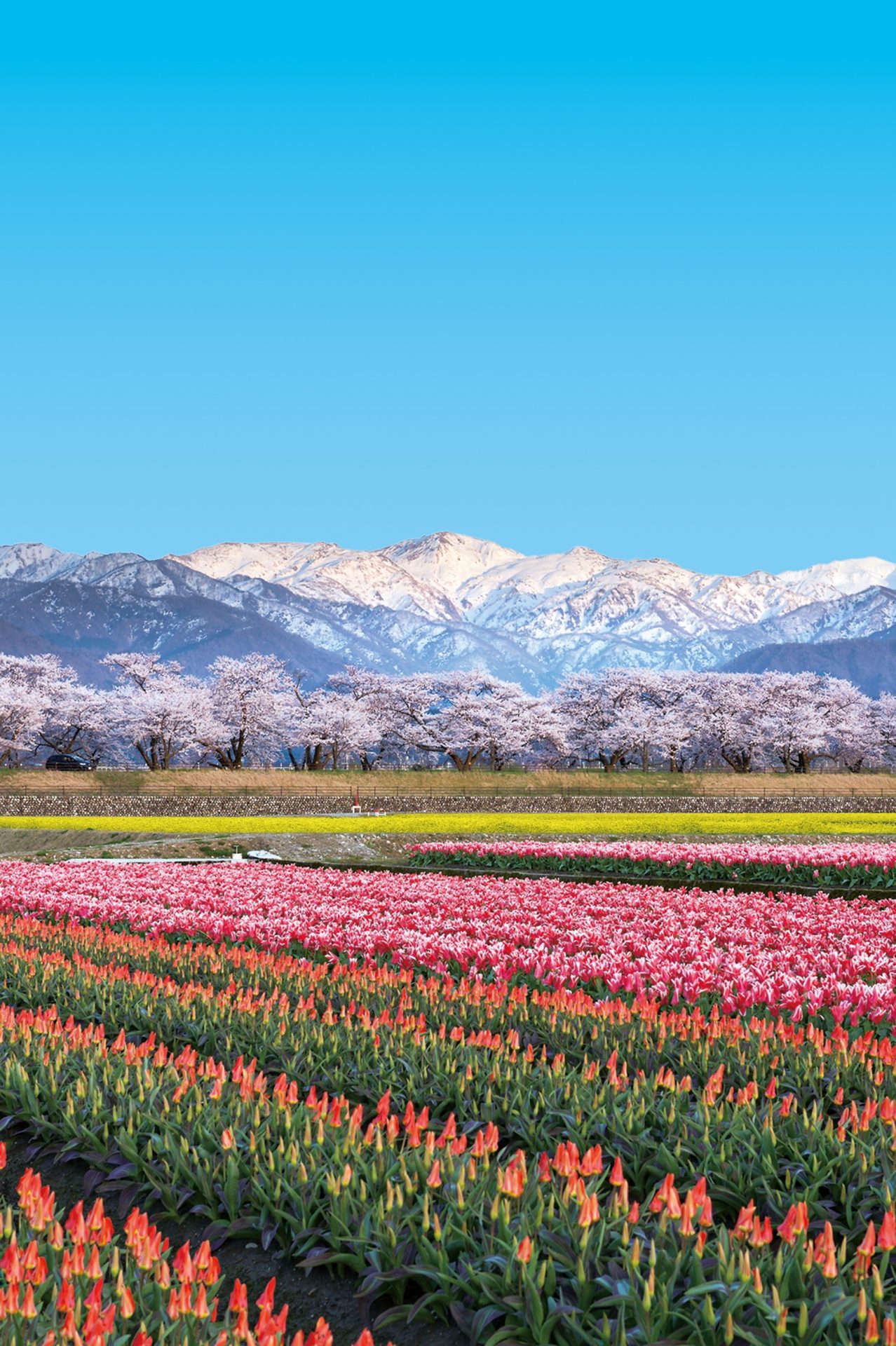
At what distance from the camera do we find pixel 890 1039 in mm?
7289

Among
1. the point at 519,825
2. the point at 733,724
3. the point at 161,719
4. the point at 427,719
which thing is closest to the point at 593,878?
the point at 519,825

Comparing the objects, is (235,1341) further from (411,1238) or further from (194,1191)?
(194,1191)

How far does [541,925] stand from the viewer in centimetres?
1234

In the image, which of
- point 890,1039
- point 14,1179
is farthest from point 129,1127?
point 890,1039

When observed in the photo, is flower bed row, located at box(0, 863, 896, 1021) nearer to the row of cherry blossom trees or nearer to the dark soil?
the dark soil

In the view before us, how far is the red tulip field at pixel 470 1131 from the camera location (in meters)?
3.78

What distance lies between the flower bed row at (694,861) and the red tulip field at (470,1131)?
746cm

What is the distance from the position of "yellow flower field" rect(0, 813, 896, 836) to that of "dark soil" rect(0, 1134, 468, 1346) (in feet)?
75.4

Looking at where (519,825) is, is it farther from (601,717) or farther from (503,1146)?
(601,717)

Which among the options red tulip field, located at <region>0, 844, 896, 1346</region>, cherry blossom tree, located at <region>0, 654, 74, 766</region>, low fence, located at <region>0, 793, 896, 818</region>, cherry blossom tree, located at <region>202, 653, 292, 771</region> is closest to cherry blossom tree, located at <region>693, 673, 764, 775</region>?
low fence, located at <region>0, 793, 896, 818</region>

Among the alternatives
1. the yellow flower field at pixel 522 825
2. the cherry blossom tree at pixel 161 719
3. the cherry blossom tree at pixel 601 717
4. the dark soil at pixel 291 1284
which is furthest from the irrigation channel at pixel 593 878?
the cherry blossom tree at pixel 601 717

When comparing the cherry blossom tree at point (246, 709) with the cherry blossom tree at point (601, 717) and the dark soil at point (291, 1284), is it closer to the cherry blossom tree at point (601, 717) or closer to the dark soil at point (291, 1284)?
the cherry blossom tree at point (601, 717)

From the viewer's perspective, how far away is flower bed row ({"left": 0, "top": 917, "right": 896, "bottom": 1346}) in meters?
3.82

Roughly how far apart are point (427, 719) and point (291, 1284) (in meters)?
80.6
